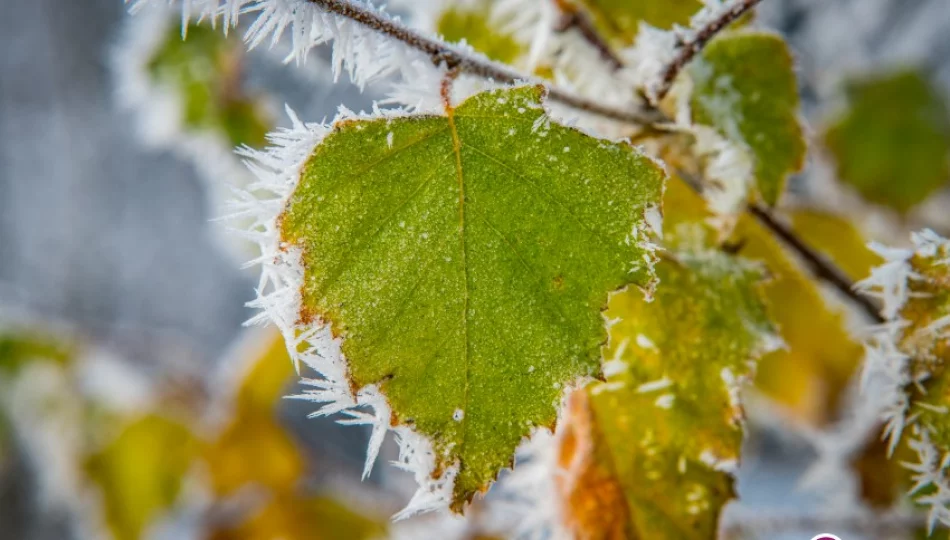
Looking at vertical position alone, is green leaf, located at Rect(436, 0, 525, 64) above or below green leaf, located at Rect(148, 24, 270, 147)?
below

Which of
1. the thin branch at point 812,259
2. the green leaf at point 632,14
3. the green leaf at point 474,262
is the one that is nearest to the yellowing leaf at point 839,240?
the thin branch at point 812,259

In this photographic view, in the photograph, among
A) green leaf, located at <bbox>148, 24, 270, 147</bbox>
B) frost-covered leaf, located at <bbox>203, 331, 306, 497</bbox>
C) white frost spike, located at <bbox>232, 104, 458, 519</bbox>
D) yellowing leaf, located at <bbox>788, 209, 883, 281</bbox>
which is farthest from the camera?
frost-covered leaf, located at <bbox>203, 331, 306, 497</bbox>

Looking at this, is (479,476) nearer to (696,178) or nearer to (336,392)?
(336,392)

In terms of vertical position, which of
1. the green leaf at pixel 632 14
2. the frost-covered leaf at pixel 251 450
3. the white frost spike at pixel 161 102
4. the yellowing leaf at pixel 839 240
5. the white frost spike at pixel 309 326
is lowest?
the white frost spike at pixel 309 326

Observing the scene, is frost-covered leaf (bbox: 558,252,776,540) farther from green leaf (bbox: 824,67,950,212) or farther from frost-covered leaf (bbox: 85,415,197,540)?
frost-covered leaf (bbox: 85,415,197,540)

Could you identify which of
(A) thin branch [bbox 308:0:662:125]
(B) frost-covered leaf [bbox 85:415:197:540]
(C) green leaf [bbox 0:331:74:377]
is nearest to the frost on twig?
(A) thin branch [bbox 308:0:662:125]

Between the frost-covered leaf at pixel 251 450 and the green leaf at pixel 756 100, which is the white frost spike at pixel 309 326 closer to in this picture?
the green leaf at pixel 756 100

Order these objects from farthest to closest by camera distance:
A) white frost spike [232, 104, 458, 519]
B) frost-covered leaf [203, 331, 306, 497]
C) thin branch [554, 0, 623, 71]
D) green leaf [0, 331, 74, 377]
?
green leaf [0, 331, 74, 377] < frost-covered leaf [203, 331, 306, 497] < thin branch [554, 0, 623, 71] < white frost spike [232, 104, 458, 519]
